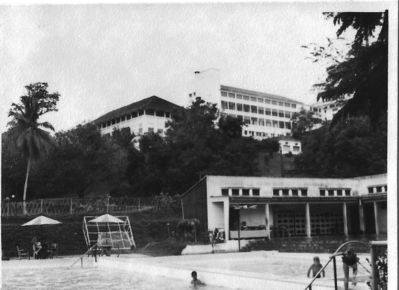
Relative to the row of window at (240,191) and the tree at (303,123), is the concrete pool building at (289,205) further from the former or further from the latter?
the tree at (303,123)

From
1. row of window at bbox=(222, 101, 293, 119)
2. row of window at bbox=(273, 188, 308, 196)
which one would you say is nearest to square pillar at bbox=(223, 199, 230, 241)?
row of window at bbox=(273, 188, 308, 196)

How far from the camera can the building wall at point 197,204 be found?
93.8 ft

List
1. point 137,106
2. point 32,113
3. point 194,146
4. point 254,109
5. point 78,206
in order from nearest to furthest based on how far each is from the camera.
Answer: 1. point 32,113
2. point 137,106
3. point 254,109
4. point 78,206
5. point 194,146

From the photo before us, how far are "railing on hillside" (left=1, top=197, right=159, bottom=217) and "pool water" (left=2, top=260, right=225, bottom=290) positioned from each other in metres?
9.00

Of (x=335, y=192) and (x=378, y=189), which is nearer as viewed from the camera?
(x=378, y=189)

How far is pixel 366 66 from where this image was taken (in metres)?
10.5

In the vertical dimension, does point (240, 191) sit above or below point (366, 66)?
below

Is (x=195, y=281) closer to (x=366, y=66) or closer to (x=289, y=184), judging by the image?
(x=366, y=66)

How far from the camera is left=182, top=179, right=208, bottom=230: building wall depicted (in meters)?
28.6

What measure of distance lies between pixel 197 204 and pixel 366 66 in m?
19.7

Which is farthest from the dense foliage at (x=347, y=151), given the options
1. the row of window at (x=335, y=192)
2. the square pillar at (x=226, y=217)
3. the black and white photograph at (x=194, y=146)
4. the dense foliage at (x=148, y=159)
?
the square pillar at (x=226, y=217)

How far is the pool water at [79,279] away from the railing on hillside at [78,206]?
29.5ft

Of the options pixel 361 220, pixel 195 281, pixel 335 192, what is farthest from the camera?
pixel 335 192

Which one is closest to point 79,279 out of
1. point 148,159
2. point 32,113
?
point 32,113
